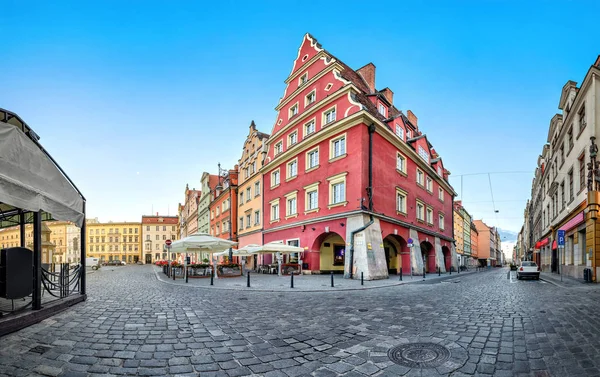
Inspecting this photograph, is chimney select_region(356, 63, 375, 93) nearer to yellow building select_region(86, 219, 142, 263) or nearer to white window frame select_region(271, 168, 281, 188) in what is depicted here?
white window frame select_region(271, 168, 281, 188)

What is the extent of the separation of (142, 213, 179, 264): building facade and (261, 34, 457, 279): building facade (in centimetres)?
7947

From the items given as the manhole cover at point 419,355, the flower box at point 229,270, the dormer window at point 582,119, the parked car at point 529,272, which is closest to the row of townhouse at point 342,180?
the flower box at point 229,270

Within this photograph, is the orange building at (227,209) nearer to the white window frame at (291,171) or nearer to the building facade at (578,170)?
the white window frame at (291,171)

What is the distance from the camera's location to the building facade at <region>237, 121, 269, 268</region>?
3525cm

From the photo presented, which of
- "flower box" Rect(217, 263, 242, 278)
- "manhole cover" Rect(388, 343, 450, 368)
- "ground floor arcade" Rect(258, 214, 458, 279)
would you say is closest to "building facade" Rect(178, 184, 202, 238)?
"ground floor arcade" Rect(258, 214, 458, 279)

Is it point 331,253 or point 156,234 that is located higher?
point 331,253

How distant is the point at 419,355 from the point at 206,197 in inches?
2182

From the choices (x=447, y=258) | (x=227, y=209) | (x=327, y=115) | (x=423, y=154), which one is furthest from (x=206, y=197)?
(x=447, y=258)

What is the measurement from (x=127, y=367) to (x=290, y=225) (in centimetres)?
2342

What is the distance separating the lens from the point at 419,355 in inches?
197

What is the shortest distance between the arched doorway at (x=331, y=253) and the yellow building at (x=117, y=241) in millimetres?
91188

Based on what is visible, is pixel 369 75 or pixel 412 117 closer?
pixel 369 75

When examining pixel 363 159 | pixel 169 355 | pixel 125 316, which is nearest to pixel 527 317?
pixel 169 355

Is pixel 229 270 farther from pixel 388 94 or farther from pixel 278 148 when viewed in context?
pixel 388 94
